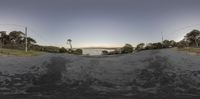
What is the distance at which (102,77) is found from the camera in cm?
394

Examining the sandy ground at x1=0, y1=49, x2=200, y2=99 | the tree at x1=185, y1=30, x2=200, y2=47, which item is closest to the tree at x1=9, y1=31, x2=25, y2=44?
the tree at x1=185, y1=30, x2=200, y2=47

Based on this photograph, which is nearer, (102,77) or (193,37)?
(102,77)

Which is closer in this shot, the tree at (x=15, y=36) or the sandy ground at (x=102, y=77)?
the sandy ground at (x=102, y=77)

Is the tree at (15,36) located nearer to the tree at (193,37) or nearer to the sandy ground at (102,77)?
the tree at (193,37)

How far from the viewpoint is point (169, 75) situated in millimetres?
3879

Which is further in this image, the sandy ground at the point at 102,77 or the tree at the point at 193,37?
the tree at the point at 193,37

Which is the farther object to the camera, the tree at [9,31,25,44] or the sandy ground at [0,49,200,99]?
the tree at [9,31,25,44]

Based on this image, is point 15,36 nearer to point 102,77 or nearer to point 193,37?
point 193,37

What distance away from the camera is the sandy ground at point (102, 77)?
3678 mm

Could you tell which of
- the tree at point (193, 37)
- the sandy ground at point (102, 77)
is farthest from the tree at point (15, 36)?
the sandy ground at point (102, 77)

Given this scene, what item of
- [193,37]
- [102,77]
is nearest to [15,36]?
[193,37]

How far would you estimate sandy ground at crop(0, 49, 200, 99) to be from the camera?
145 inches

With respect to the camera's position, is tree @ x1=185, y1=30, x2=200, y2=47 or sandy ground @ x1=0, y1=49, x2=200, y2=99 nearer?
sandy ground @ x1=0, y1=49, x2=200, y2=99

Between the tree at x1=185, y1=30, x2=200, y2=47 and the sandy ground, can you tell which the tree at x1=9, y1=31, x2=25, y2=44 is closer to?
the tree at x1=185, y1=30, x2=200, y2=47
